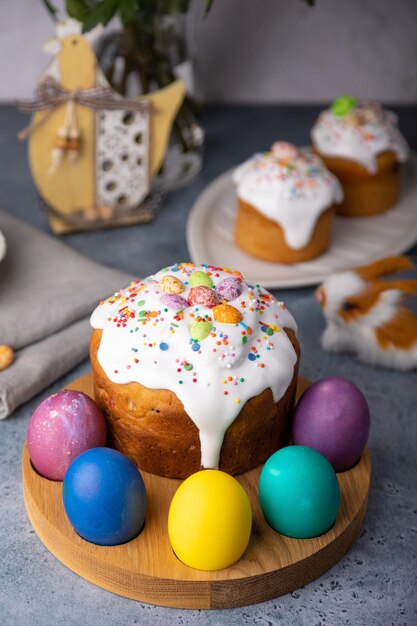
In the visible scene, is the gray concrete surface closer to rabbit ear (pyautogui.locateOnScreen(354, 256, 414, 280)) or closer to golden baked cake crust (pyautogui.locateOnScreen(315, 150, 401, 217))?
rabbit ear (pyautogui.locateOnScreen(354, 256, 414, 280))

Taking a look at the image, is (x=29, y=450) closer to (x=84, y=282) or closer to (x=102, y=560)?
(x=102, y=560)

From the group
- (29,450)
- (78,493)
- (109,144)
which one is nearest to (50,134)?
(109,144)

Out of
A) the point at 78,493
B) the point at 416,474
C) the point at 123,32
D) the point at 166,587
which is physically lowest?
the point at 416,474

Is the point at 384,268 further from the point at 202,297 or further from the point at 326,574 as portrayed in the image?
the point at 326,574

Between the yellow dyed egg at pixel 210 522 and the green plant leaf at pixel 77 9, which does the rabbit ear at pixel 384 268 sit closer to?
the yellow dyed egg at pixel 210 522

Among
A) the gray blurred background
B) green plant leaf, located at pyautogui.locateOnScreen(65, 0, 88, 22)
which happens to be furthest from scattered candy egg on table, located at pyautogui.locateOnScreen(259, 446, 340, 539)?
the gray blurred background

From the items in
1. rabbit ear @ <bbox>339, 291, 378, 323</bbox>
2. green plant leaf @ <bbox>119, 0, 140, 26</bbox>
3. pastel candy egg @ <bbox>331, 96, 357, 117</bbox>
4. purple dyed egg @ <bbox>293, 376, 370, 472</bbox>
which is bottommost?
rabbit ear @ <bbox>339, 291, 378, 323</bbox>

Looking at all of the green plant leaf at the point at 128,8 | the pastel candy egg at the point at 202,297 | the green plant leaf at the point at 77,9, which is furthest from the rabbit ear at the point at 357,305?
the green plant leaf at the point at 77,9
